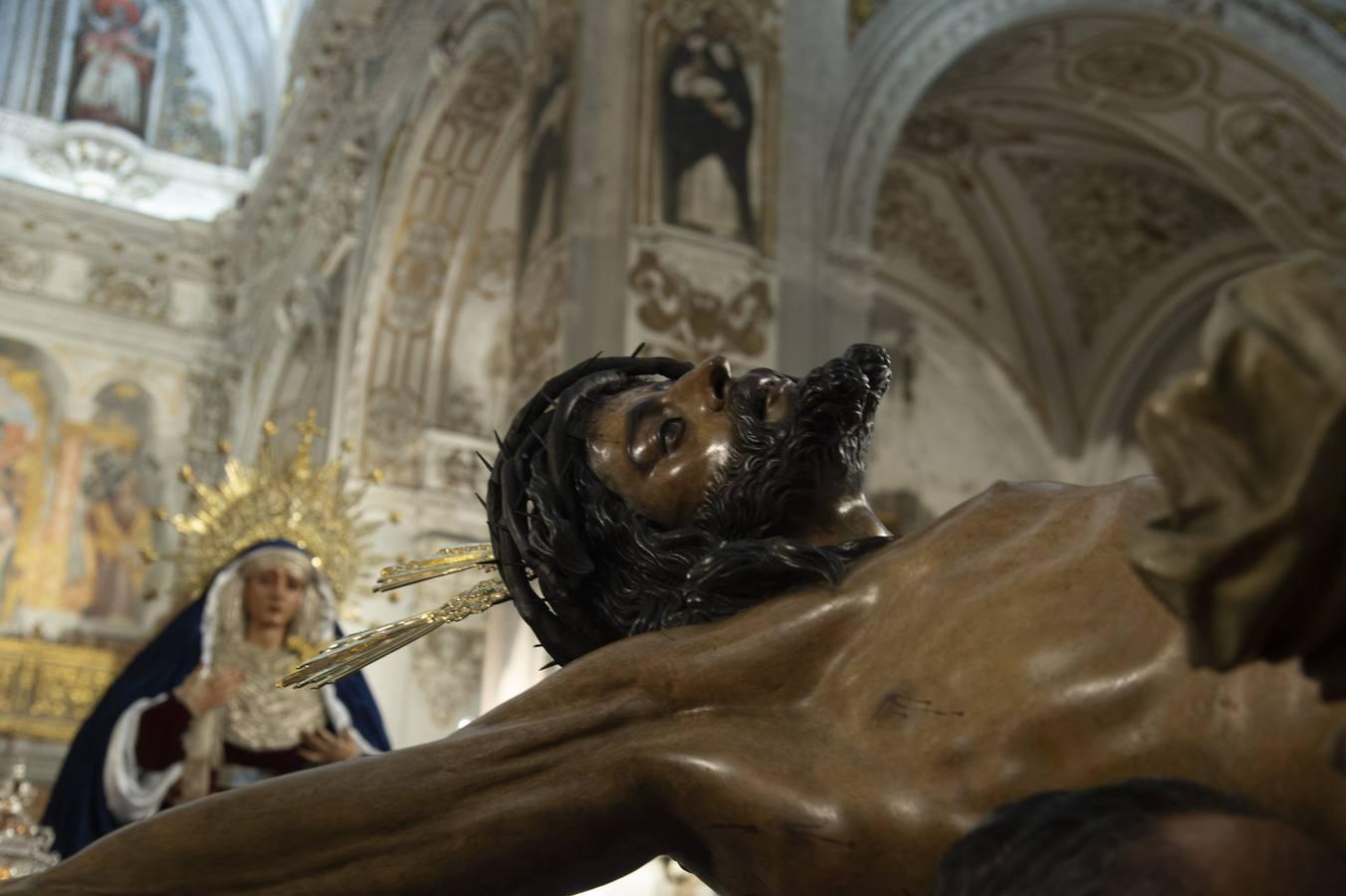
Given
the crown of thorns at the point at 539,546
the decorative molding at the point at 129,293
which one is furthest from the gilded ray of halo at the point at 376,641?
the decorative molding at the point at 129,293

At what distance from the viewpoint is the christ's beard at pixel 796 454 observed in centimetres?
114

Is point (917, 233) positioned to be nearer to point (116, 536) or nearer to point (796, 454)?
point (116, 536)

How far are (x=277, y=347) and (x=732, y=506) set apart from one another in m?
9.96

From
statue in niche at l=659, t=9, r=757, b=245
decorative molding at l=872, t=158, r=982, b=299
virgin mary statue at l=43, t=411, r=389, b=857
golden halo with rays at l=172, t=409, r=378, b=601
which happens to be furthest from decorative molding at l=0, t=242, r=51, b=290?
statue in niche at l=659, t=9, r=757, b=245

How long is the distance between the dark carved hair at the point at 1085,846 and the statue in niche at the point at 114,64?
522 inches

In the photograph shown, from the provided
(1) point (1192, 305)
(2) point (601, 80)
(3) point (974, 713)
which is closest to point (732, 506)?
(3) point (974, 713)

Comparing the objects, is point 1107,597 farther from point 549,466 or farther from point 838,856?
point 549,466

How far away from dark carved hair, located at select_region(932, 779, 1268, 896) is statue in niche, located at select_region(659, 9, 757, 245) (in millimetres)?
4280

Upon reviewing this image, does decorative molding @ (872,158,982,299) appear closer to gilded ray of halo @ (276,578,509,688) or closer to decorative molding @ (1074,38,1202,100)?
decorative molding @ (1074,38,1202,100)

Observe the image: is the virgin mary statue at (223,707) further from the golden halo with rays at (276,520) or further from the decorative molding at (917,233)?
Answer: the decorative molding at (917,233)

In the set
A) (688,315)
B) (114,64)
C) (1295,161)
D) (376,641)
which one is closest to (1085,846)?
(376,641)

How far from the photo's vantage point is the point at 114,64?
13.2m

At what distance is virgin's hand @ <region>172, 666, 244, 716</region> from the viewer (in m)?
4.74

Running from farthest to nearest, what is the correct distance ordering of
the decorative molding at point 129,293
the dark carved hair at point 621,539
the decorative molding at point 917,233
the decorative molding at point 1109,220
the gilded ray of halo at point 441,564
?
the decorative molding at point 129,293, the decorative molding at point 917,233, the decorative molding at point 1109,220, the gilded ray of halo at point 441,564, the dark carved hair at point 621,539
